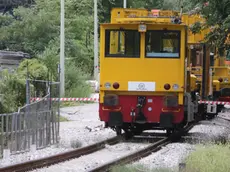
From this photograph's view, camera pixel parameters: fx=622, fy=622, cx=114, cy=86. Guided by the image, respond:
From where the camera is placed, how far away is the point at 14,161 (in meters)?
12.8

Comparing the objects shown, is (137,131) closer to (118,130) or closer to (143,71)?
(118,130)

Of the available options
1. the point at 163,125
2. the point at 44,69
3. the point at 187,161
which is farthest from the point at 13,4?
the point at 187,161

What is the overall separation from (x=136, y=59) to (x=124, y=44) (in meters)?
0.56

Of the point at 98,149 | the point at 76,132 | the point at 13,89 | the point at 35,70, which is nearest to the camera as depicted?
the point at 98,149

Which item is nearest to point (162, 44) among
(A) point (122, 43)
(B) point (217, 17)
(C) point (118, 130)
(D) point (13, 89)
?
(A) point (122, 43)

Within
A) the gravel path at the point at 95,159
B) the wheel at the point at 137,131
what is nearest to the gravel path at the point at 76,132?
the wheel at the point at 137,131

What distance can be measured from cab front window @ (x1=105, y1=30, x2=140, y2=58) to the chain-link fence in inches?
74.2

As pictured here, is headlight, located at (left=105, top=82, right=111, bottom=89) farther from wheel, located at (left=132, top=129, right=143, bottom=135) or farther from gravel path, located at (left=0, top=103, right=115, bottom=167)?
wheel, located at (left=132, top=129, right=143, bottom=135)

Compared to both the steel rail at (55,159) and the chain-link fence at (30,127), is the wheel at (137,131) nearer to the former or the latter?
the steel rail at (55,159)

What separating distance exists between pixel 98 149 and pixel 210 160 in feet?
17.9

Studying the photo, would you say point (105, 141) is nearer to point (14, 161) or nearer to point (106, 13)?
point (14, 161)

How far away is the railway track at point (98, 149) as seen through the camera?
11.6 m

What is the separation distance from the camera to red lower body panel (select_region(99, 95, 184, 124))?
16.3 metres

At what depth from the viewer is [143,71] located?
16.3 m
